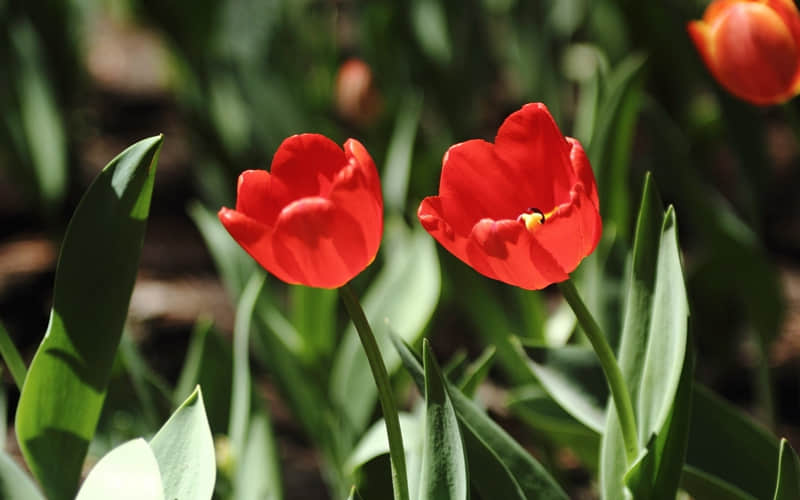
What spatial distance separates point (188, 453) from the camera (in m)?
0.64

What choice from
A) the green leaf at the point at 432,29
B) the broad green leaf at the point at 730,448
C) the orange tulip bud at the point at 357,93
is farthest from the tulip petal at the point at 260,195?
the green leaf at the point at 432,29

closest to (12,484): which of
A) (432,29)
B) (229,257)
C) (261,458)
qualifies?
(261,458)

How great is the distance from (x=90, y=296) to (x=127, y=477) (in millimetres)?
156

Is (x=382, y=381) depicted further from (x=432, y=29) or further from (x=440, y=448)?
(x=432, y=29)

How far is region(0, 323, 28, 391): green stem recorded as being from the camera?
2.23ft

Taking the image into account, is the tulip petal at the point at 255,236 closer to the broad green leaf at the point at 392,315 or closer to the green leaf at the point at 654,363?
the green leaf at the point at 654,363

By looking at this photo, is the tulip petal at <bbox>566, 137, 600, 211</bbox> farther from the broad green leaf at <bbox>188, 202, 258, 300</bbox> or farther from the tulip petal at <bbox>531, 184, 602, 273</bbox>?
the broad green leaf at <bbox>188, 202, 258, 300</bbox>

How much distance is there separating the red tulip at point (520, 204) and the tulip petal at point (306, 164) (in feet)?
0.20

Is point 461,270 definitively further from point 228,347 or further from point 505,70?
point 505,70

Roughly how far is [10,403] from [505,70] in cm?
161

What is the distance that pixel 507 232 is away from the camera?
517 millimetres

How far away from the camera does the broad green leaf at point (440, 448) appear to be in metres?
0.58

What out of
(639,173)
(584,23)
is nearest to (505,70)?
(584,23)

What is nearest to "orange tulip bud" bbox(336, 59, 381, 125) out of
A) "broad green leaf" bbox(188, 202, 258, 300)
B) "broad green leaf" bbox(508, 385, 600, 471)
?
"broad green leaf" bbox(188, 202, 258, 300)
